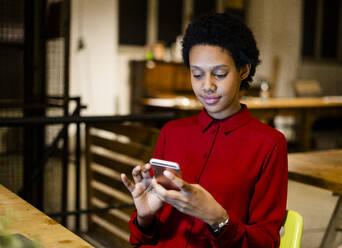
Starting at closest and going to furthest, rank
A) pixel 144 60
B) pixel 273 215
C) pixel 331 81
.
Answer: pixel 273 215
pixel 144 60
pixel 331 81

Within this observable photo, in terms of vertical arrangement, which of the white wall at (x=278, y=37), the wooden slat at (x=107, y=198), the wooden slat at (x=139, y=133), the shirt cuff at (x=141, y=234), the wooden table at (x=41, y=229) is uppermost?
Answer: the white wall at (x=278, y=37)

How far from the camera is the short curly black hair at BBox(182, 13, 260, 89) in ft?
4.20

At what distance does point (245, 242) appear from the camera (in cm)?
116

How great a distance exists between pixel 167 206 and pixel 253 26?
855cm

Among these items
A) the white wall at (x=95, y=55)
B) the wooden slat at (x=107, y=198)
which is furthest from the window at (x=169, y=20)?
the wooden slat at (x=107, y=198)

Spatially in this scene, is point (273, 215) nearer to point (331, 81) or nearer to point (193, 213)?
point (193, 213)

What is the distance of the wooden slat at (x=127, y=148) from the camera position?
3.02 metres

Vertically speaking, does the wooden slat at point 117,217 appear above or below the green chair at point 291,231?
below

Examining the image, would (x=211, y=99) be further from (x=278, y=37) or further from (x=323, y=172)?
A: (x=278, y=37)

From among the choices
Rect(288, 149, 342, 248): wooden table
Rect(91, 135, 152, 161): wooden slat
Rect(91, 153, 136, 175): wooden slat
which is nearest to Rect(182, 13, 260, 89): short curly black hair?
Rect(288, 149, 342, 248): wooden table

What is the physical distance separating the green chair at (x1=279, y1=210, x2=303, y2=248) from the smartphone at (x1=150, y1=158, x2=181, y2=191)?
431 millimetres

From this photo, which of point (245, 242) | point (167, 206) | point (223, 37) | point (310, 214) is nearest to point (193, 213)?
point (245, 242)

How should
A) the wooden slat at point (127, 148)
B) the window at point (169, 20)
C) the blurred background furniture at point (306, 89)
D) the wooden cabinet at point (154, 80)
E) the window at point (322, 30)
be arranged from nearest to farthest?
the wooden slat at point (127, 148)
the wooden cabinet at point (154, 80)
the blurred background furniture at point (306, 89)
the window at point (169, 20)
the window at point (322, 30)

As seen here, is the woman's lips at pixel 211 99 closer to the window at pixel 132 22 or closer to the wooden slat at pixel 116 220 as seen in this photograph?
the wooden slat at pixel 116 220
